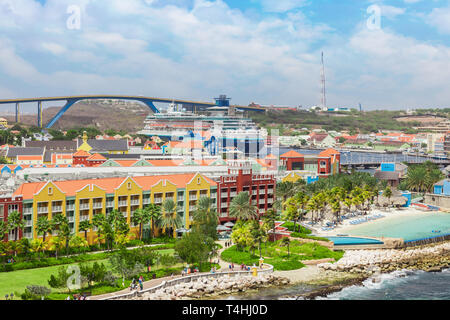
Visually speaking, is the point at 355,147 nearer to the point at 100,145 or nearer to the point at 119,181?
the point at 100,145

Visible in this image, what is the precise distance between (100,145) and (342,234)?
2178 inches

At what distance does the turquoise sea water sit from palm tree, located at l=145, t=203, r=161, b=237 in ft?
57.7

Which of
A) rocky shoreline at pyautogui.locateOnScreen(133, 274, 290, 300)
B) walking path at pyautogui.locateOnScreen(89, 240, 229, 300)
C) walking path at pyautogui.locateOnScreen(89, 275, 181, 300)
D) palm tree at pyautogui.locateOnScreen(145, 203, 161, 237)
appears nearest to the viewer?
walking path at pyautogui.locateOnScreen(89, 275, 181, 300)

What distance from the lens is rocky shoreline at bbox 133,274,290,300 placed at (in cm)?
2779

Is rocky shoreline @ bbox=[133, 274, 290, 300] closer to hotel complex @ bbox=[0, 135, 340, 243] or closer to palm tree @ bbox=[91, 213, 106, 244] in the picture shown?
palm tree @ bbox=[91, 213, 106, 244]

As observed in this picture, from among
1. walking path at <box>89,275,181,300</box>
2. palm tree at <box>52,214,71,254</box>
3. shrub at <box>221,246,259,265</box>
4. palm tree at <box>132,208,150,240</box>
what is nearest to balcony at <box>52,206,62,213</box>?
palm tree at <box>52,214,71,254</box>

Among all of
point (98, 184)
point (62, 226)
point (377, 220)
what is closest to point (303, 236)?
point (377, 220)

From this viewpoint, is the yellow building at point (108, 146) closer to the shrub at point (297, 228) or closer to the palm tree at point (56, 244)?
the shrub at point (297, 228)

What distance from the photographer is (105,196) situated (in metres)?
39.7

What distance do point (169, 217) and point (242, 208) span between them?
7.13m

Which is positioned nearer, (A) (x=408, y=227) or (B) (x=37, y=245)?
(B) (x=37, y=245)

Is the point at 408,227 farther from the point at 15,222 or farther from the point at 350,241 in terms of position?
the point at 15,222

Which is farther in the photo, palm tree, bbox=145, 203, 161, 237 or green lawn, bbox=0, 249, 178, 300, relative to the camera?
palm tree, bbox=145, 203, 161, 237

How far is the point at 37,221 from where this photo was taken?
1399 inches
